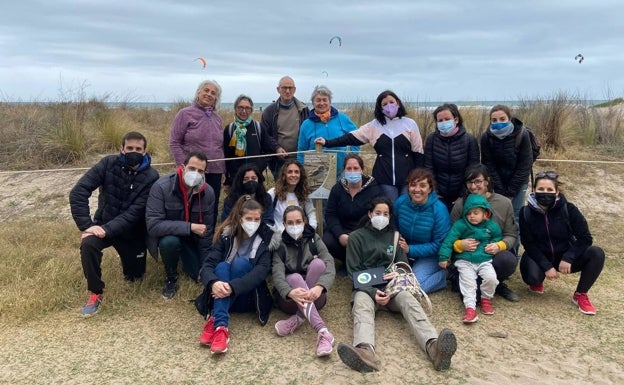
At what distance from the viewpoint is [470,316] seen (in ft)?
13.1

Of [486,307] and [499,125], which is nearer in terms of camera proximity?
[486,307]

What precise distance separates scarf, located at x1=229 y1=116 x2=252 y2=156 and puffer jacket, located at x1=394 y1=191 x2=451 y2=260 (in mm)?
2012

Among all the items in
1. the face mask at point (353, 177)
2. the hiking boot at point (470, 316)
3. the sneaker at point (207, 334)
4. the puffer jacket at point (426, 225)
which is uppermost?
the face mask at point (353, 177)

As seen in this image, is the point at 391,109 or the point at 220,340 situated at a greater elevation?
the point at 391,109

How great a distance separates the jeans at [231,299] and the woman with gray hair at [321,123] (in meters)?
1.93

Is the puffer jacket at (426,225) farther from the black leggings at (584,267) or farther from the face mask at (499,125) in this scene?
the face mask at (499,125)

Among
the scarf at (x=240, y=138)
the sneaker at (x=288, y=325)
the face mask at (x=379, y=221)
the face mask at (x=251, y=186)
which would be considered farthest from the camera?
the scarf at (x=240, y=138)

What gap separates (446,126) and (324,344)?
2.47 meters

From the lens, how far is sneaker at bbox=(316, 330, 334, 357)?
344 cm

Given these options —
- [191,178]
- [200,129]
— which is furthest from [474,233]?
[200,129]

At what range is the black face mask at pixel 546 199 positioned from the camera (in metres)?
4.19

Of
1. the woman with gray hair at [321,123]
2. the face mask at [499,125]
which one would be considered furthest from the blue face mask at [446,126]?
the woman with gray hair at [321,123]

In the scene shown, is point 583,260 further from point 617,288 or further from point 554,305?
point 617,288

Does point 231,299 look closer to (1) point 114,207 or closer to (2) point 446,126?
(1) point 114,207
